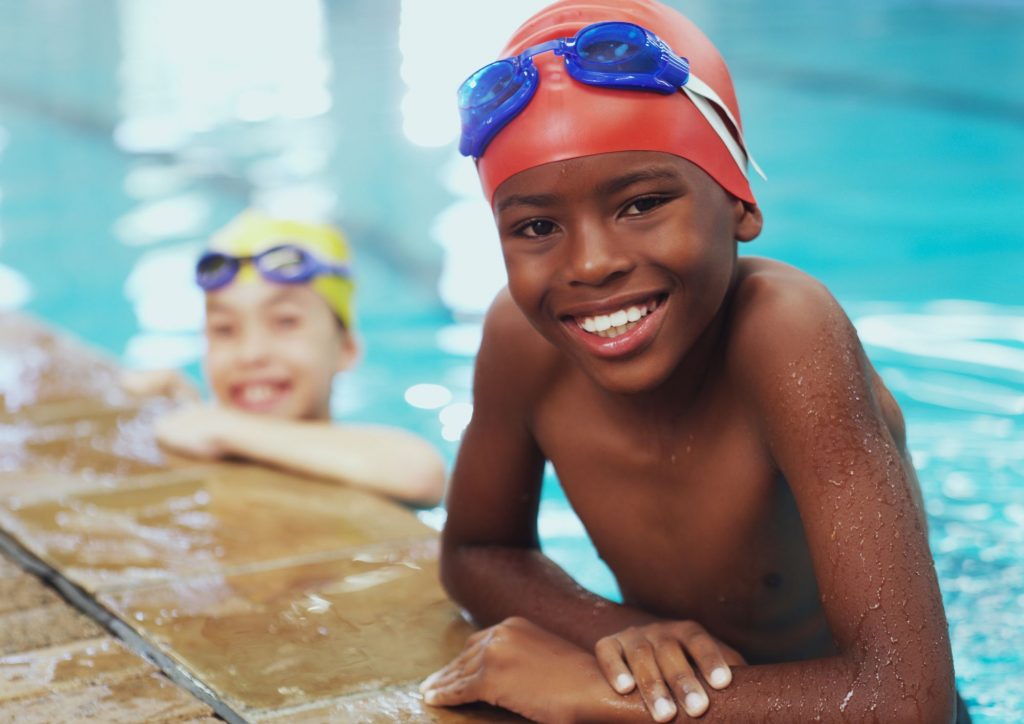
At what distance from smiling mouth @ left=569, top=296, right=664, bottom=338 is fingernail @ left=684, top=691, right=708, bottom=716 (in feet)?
1.90

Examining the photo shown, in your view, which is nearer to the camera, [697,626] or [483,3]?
[697,626]

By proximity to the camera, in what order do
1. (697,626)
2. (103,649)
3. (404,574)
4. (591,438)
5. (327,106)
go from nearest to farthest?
(697,626) → (591,438) → (103,649) → (404,574) → (327,106)

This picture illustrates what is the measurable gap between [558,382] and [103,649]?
1.04 meters

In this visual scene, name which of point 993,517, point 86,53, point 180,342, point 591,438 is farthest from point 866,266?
point 86,53

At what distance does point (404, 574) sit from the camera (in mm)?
3314

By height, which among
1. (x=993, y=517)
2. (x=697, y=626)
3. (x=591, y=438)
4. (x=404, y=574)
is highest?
(x=591, y=438)

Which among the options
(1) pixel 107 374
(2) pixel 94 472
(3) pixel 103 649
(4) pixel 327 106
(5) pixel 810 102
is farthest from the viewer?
(4) pixel 327 106

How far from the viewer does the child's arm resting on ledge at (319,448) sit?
422cm

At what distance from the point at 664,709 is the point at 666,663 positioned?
89 millimetres

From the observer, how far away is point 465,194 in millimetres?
10039

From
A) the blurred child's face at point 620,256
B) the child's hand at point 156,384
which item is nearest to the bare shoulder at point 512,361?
the blurred child's face at point 620,256

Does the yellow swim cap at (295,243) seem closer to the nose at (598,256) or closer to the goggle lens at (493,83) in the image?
the goggle lens at (493,83)

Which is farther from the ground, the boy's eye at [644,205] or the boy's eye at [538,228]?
the boy's eye at [644,205]

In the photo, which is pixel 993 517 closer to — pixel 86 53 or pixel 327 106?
pixel 327 106
